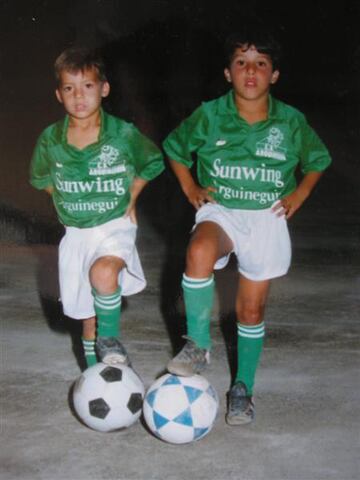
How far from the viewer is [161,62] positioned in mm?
13797

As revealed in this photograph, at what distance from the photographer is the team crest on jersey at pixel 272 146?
3281 millimetres

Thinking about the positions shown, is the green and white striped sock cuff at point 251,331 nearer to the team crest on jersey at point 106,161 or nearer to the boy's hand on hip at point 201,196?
the boy's hand on hip at point 201,196

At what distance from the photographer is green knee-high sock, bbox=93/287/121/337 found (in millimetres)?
3256

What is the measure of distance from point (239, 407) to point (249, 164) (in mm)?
1191

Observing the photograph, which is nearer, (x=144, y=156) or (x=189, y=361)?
(x=189, y=361)

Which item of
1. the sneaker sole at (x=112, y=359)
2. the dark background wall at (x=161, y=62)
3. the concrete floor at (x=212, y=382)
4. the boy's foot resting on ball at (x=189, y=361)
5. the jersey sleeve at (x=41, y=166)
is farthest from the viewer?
the dark background wall at (x=161, y=62)

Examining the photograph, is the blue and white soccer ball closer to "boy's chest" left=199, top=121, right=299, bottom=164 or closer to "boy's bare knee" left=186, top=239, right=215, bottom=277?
"boy's bare knee" left=186, top=239, right=215, bottom=277

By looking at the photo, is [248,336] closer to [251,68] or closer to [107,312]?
[107,312]

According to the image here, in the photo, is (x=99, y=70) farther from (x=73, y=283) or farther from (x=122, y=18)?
(x=122, y=18)

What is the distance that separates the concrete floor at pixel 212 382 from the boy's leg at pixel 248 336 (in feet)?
0.40

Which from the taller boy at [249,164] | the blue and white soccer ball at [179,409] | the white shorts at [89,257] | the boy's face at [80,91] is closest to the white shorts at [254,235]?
the taller boy at [249,164]

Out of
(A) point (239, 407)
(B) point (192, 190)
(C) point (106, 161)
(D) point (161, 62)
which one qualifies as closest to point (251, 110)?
(B) point (192, 190)

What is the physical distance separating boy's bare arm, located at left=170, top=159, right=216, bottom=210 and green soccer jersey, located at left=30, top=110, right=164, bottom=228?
0.34 feet

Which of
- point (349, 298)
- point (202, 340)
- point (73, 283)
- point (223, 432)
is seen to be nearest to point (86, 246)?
point (73, 283)
